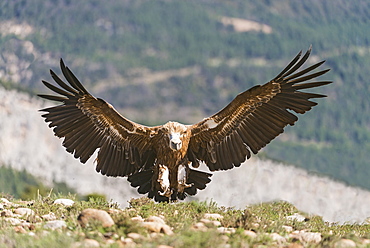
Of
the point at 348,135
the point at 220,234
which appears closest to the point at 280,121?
the point at 220,234

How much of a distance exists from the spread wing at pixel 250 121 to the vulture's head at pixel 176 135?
0.23 m

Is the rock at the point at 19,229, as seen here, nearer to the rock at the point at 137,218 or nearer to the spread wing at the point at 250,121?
the rock at the point at 137,218

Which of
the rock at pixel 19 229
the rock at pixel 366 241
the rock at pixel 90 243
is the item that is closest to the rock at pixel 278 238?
the rock at pixel 366 241

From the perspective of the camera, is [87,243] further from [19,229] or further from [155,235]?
[19,229]

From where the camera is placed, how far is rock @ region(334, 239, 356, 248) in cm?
685

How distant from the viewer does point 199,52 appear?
172m

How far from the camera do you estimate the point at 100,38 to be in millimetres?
167500

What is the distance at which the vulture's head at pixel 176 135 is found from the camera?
36.3ft

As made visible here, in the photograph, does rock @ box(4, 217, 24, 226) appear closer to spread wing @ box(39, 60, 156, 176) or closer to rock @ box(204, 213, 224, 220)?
rock @ box(204, 213, 224, 220)

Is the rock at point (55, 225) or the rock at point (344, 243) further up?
the rock at point (55, 225)

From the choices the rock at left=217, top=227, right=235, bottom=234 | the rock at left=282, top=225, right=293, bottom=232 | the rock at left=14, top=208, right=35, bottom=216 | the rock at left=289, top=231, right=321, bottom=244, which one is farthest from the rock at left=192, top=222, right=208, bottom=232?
the rock at left=14, top=208, right=35, bottom=216

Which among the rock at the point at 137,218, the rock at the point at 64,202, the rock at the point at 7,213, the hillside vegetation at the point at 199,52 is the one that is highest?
the hillside vegetation at the point at 199,52

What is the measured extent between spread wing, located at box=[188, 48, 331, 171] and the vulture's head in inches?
9.2

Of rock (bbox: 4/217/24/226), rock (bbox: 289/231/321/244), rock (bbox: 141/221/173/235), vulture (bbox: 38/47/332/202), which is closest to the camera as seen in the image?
rock (bbox: 141/221/173/235)
